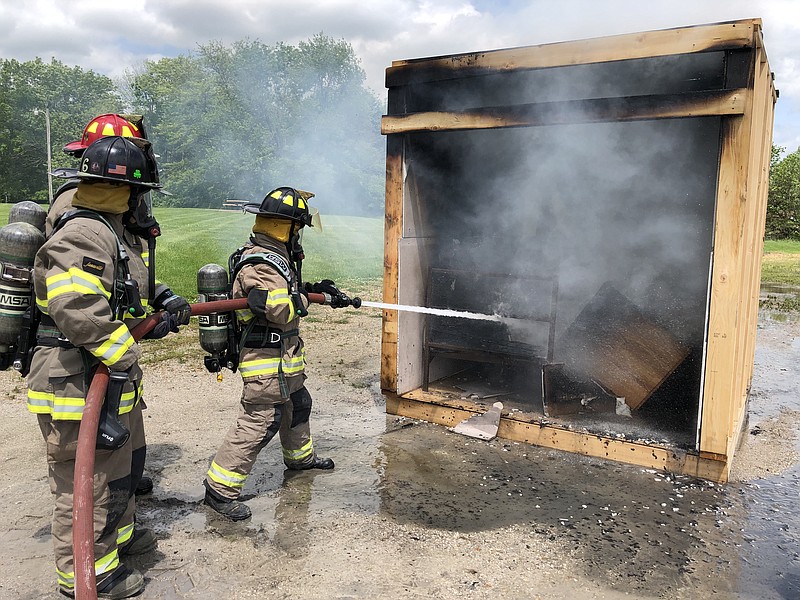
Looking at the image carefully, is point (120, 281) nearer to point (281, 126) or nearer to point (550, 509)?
point (550, 509)

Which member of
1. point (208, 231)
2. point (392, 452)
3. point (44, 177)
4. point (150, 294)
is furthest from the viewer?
point (44, 177)

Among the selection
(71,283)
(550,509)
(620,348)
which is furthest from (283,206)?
(620,348)

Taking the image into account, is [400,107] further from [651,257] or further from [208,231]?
[208,231]

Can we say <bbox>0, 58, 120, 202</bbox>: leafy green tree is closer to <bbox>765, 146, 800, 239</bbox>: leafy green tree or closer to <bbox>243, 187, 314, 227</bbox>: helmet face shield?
<bbox>243, 187, 314, 227</bbox>: helmet face shield

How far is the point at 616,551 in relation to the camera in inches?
129

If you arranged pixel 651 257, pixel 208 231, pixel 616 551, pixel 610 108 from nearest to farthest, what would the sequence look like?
pixel 616 551, pixel 610 108, pixel 651 257, pixel 208 231

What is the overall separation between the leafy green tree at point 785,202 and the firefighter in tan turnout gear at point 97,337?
38077 mm

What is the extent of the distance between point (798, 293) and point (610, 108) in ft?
43.0

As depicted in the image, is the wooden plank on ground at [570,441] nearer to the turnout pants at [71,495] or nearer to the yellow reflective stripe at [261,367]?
the yellow reflective stripe at [261,367]

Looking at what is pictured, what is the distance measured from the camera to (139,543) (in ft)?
10.2

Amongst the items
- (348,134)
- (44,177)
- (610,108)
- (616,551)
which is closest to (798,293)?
(348,134)

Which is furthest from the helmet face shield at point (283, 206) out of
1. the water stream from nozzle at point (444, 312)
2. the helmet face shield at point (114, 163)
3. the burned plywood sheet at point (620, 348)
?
the burned plywood sheet at point (620, 348)

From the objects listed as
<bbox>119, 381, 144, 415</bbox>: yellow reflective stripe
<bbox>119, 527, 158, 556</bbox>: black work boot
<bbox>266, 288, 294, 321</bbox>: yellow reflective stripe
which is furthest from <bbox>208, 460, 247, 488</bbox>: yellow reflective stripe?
<bbox>266, 288, 294, 321</bbox>: yellow reflective stripe

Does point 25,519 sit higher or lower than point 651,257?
lower
